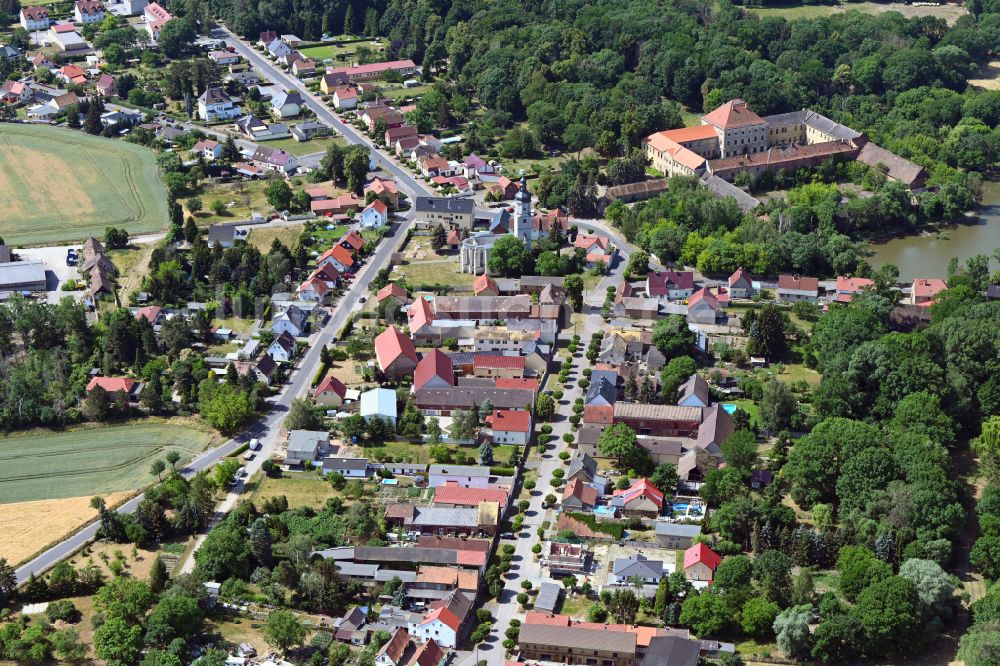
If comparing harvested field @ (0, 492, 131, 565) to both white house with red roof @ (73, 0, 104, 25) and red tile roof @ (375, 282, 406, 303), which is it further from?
white house with red roof @ (73, 0, 104, 25)

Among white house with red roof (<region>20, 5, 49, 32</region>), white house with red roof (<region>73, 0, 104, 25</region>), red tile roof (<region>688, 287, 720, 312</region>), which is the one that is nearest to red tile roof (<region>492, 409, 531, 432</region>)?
red tile roof (<region>688, 287, 720, 312</region>)

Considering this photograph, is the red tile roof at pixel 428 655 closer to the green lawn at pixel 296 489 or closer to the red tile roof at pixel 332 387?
the green lawn at pixel 296 489

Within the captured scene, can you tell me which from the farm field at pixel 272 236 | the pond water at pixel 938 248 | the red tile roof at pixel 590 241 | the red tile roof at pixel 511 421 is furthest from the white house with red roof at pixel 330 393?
the pond water at pixel 938 248

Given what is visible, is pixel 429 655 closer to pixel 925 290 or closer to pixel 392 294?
pixel 392 294

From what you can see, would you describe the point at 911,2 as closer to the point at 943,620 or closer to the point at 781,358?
the point at 781,358

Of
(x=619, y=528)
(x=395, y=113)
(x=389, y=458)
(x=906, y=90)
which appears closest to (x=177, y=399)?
(x=389, y=458)
